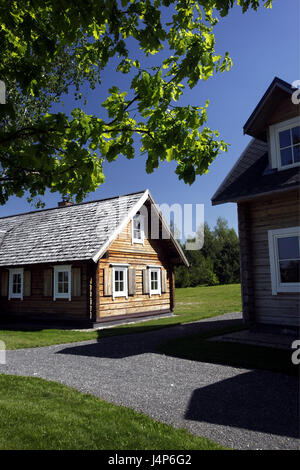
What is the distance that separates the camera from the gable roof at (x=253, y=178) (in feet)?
30.6

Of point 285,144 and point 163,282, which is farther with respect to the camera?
point 163,282

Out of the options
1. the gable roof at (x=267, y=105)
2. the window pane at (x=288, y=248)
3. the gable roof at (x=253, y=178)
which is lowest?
the window pane at (x=288, y=248)

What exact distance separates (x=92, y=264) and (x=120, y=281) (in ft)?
7.35

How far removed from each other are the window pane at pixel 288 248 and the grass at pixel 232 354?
8.85 feet

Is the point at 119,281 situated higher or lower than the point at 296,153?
lower

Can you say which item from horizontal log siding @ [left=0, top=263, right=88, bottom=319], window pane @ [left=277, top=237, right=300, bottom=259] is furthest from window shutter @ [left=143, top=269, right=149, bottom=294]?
window pane @ [left=277, top=237, right=300, bottom=259]

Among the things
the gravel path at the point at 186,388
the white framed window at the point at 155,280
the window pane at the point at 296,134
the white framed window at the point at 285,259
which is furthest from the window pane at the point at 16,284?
the window pane at the point at 296,134

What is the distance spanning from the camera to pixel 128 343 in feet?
35.4

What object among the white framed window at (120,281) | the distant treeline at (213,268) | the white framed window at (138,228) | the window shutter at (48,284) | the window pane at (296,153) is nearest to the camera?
the window pane at (296,153)

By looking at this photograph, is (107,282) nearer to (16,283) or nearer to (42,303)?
(42,303)

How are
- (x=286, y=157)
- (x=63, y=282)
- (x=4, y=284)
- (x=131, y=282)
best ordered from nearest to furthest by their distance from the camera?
1. (x=286, y=157)
2. (x=63, y=282)
3. (x=131, y=282)
4. (x=4, y=284)

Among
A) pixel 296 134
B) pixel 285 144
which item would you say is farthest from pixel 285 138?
pixel 296 134

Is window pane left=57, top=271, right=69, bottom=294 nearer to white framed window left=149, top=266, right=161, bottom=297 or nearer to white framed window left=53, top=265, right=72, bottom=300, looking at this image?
white framed window left=53, top=265, right=72, bottom=300

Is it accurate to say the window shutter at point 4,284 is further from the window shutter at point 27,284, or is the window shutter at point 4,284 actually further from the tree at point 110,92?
the tree at point 110,92
